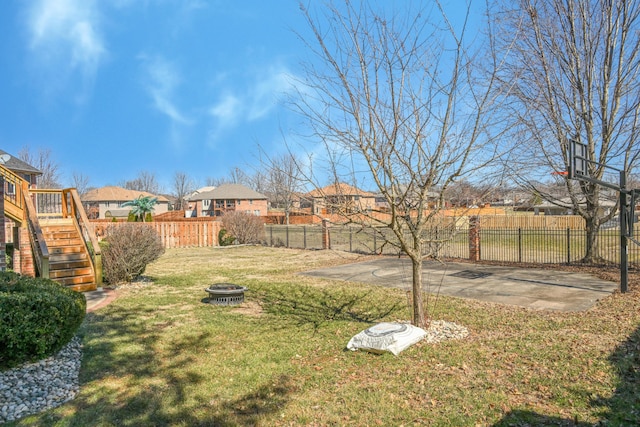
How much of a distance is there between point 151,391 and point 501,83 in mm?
5655

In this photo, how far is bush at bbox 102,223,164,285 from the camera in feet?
32.4

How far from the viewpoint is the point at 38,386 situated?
3.97m

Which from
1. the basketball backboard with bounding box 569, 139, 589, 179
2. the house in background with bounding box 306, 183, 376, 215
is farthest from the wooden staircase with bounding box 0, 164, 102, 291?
the basketball backboard with bounding box 569, 139, 589, 179

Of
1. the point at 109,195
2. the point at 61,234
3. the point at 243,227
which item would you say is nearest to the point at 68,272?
the point at 61,234

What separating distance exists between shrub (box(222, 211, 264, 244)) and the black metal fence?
2.18ft

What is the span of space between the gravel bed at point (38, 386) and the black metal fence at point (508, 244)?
759cm

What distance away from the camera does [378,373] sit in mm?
4223

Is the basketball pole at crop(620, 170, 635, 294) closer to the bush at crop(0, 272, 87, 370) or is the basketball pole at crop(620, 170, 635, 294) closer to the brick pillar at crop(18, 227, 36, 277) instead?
the bush at crop(0, 272, 87, 370)

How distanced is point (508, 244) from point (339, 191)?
12722 millimetres

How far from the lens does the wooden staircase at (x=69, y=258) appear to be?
9.05 m

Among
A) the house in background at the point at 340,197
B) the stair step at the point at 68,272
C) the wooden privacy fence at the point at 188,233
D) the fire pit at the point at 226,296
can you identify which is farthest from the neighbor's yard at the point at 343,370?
the wooden privacy fence at the point at 188,233

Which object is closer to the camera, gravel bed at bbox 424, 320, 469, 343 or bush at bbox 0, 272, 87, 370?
bush at bbox 0, 272, 87, 370

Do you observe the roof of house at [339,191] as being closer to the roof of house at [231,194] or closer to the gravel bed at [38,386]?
the gravel bed at [38,386]

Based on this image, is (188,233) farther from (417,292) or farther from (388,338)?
(388,338)
